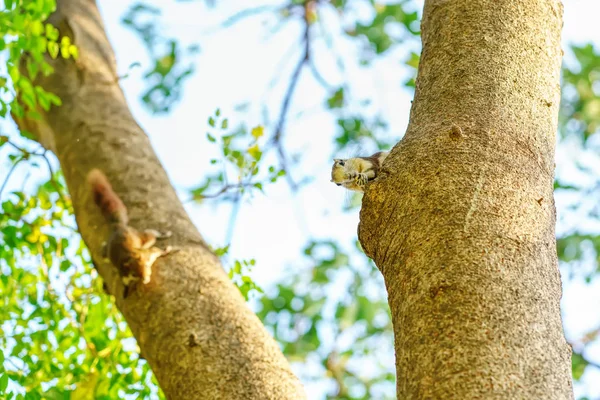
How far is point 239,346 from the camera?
1.94 m

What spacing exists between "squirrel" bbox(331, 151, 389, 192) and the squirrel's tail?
0.73 metres

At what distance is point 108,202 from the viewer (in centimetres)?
246

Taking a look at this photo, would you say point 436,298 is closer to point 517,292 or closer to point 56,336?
point 517,292

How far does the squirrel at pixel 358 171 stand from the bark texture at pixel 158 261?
49 centimetres

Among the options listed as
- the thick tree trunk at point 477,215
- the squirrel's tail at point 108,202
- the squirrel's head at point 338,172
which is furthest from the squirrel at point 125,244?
the thick tree trunk at point 477,215

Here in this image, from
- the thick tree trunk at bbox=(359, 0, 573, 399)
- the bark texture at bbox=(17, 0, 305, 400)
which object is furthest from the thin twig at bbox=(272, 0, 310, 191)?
the thick tree trunk at bbox=(359, 0, 573, 399)

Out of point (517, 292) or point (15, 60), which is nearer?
point (517, 292)

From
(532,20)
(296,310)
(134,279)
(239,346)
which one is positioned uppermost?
(296,310)

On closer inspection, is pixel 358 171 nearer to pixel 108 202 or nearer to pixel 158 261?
pixel 158 261

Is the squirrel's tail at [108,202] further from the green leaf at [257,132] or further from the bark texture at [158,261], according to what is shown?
the green leaf at [257,132]

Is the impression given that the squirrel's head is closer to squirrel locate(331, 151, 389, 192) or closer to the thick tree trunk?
squirrel locate(331, 151, 389, 192)

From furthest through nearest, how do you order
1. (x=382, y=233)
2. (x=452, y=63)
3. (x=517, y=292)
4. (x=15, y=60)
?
(x=15, y=60) → (x=452, y=63) → (x=382, y=233) → (x=517, y=292)

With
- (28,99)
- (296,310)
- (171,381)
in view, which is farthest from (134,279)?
(296,310)

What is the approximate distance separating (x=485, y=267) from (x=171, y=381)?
982 millimetres
